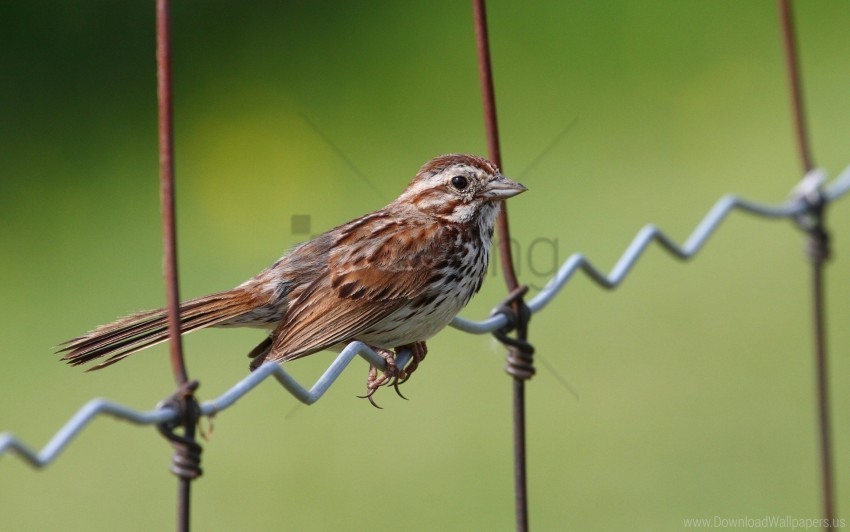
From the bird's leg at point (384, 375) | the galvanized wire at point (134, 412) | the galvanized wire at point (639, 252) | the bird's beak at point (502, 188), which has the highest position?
the bird's beak at point (502, 188)

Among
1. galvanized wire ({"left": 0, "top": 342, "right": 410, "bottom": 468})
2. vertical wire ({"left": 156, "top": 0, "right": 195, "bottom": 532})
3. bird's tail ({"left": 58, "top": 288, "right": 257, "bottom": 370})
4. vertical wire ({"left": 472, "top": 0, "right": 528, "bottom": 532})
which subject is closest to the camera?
galvanized wire ({"left": 0, "top": 342, "right": 410, "bottom": 468})

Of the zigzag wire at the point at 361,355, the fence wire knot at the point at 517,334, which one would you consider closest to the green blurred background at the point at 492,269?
the zigzag wire at the point at 361,355

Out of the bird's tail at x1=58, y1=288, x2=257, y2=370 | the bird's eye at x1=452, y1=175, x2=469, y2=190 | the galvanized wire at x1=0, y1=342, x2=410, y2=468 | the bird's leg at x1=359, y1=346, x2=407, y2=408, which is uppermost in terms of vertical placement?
the bird's eye at x1=452, y1=175, x2=469, y2=190

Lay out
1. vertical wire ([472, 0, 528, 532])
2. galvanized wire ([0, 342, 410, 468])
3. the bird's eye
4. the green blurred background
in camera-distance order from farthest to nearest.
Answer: the green blurred background < the bird's eye < vertical wire ([472, 0, 528, 532]) < galvanized wire ([0, 342, 410, 468])

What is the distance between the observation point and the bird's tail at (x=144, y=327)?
9.18 ft

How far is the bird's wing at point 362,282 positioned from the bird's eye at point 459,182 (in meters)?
0.11

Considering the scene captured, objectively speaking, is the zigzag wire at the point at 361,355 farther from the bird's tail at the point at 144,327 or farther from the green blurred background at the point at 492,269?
the green blurred background at the point at 492,269

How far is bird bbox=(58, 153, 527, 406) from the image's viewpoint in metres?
3.21

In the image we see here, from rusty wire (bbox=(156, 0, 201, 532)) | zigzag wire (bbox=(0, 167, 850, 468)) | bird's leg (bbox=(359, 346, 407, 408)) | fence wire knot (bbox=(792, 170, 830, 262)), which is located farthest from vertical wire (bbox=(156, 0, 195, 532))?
fence wire knot (bbox=(792, 170, 830, 262))

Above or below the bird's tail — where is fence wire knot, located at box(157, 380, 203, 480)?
below

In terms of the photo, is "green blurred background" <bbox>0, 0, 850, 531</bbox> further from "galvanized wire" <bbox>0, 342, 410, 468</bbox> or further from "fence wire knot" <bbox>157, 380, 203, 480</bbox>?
"fence wire knot" <bbox>157, 380, 203, 480</bbox>

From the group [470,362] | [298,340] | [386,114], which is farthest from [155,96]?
[298,340]

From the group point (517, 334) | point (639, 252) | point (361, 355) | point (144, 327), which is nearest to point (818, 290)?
point (639, 252)

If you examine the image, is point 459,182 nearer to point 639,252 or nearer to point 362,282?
point 362,282
